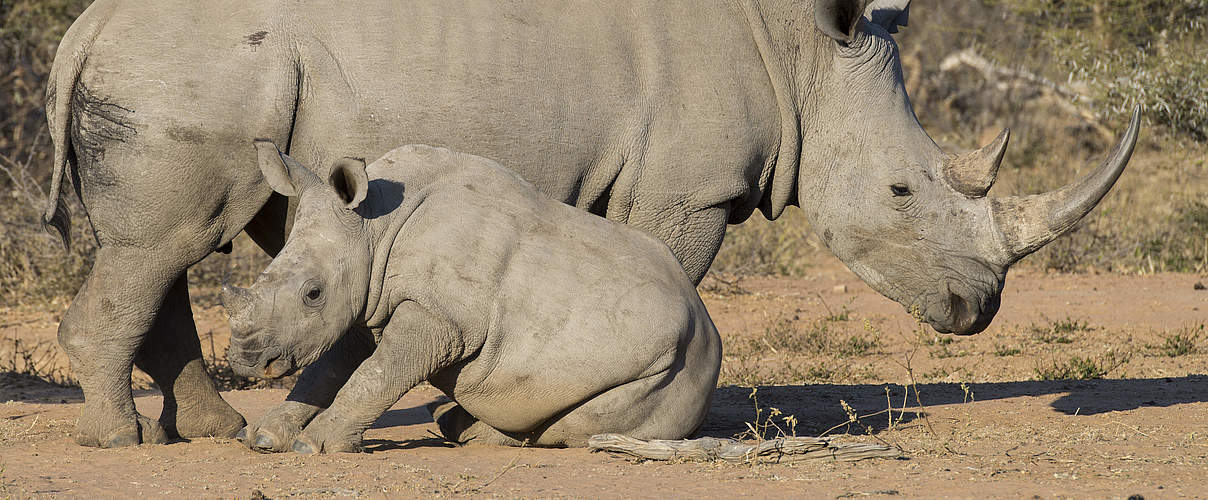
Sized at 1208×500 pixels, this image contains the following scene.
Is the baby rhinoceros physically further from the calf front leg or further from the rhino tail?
the rhino tail

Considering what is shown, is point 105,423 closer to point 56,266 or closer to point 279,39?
point 279,39

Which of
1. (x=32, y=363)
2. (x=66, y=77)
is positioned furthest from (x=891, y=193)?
(x=32, y=363)

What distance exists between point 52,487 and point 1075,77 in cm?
1313

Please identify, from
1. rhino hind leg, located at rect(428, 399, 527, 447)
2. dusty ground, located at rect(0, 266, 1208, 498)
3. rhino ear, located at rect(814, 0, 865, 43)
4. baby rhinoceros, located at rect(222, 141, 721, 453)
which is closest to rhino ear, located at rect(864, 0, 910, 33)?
rhino ear, located at rect(814, 0, 865, 43)

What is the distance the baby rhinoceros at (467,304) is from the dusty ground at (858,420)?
21cm

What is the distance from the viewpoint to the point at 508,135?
5324 mm

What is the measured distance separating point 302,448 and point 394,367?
1.51ft

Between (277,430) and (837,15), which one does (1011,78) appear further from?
(277,430)

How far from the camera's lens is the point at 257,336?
451 centimetres

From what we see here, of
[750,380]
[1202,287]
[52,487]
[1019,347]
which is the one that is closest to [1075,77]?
[1202,287]

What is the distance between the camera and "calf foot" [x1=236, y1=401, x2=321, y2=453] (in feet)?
16.1

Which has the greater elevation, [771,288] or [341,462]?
[341,462]

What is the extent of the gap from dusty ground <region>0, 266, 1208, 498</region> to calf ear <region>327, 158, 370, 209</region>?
0.87 metres

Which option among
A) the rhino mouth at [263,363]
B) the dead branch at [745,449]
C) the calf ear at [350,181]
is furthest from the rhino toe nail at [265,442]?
the dead branch at [745,449]
